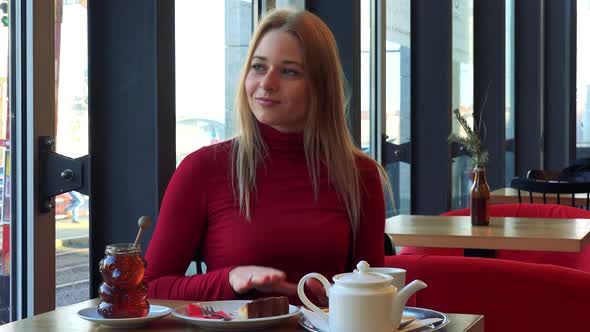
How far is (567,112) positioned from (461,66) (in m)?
3.13

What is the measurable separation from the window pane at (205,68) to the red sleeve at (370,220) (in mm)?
1094

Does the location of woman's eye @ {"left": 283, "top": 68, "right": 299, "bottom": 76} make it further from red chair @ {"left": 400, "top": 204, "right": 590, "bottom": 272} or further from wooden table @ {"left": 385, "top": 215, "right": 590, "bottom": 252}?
red chair @ {"left": 400, "top": 204, "right": 590, "bottom": 272}

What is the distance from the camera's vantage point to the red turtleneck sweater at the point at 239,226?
193 centimetres

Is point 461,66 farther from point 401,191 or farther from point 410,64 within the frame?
point 401,191

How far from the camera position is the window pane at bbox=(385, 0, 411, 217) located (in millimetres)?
5484

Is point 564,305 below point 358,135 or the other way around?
below

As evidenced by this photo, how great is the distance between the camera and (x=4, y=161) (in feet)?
8.20

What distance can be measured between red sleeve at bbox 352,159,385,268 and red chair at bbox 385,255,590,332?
25cm

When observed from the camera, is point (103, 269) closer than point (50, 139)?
Yes

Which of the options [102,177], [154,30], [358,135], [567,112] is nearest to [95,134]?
[102,177]

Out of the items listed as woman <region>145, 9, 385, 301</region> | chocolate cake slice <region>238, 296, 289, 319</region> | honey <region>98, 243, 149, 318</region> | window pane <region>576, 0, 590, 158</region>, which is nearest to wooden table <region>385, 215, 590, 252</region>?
woman <region>145, 9, 385, 301</region>

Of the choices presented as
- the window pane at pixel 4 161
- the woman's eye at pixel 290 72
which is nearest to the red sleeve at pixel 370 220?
the woman's eye at pixel 290 72

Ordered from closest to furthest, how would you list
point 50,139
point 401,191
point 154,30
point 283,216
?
point 283,216 → point 50,139 → point 154,30 → point 401,191

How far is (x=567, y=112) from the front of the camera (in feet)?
31.6
